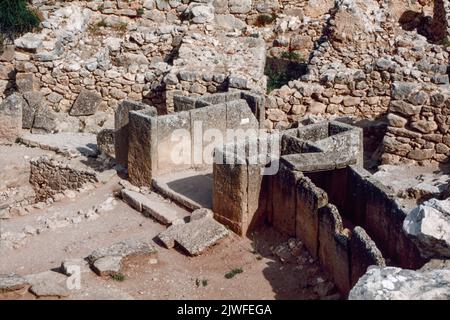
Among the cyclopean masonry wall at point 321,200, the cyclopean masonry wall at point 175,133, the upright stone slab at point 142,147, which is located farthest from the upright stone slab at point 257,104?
the cyclopean masonry wall at point 321,200

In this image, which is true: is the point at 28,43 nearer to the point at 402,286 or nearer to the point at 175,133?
the point at 175,133

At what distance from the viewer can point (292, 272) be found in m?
8.73

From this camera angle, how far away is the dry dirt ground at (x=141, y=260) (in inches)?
329

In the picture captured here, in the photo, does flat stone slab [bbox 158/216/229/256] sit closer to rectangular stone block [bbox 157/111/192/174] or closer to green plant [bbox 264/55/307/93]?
rectangular stone block [bbox 157/111/192/174]

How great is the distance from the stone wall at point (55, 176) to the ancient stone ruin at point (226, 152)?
0.13 ft

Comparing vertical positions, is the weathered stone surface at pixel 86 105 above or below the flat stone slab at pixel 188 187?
above

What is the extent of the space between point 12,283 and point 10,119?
760cm

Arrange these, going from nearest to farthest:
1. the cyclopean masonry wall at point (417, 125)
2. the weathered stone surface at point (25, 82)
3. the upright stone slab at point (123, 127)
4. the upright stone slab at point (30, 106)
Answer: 1. the cyclopean masonry wall at point (417, 125)
2. the upright stone slab at point (123, 127)
3. the upright stone slab at point (30, 106)
4. the weathered stone surface at point (25, 82)

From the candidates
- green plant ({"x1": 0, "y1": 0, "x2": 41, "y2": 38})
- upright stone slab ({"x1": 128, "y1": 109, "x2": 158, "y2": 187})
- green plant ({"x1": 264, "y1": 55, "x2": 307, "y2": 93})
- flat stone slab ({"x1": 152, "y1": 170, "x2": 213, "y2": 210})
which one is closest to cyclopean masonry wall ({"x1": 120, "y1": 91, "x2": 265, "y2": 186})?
upright stone slab ({"x1": 128, "y1": 109, "x2": 158, "y2": 187})

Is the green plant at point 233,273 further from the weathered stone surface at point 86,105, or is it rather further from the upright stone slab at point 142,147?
the weathered stone surface at point 86,105

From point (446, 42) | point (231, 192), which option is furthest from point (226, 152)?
point (446, 42)

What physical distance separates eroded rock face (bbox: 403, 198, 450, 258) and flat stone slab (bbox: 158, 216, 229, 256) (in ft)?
11.2

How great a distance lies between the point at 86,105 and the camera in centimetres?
1605

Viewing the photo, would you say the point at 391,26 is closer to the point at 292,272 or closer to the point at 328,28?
the point at 328,28
